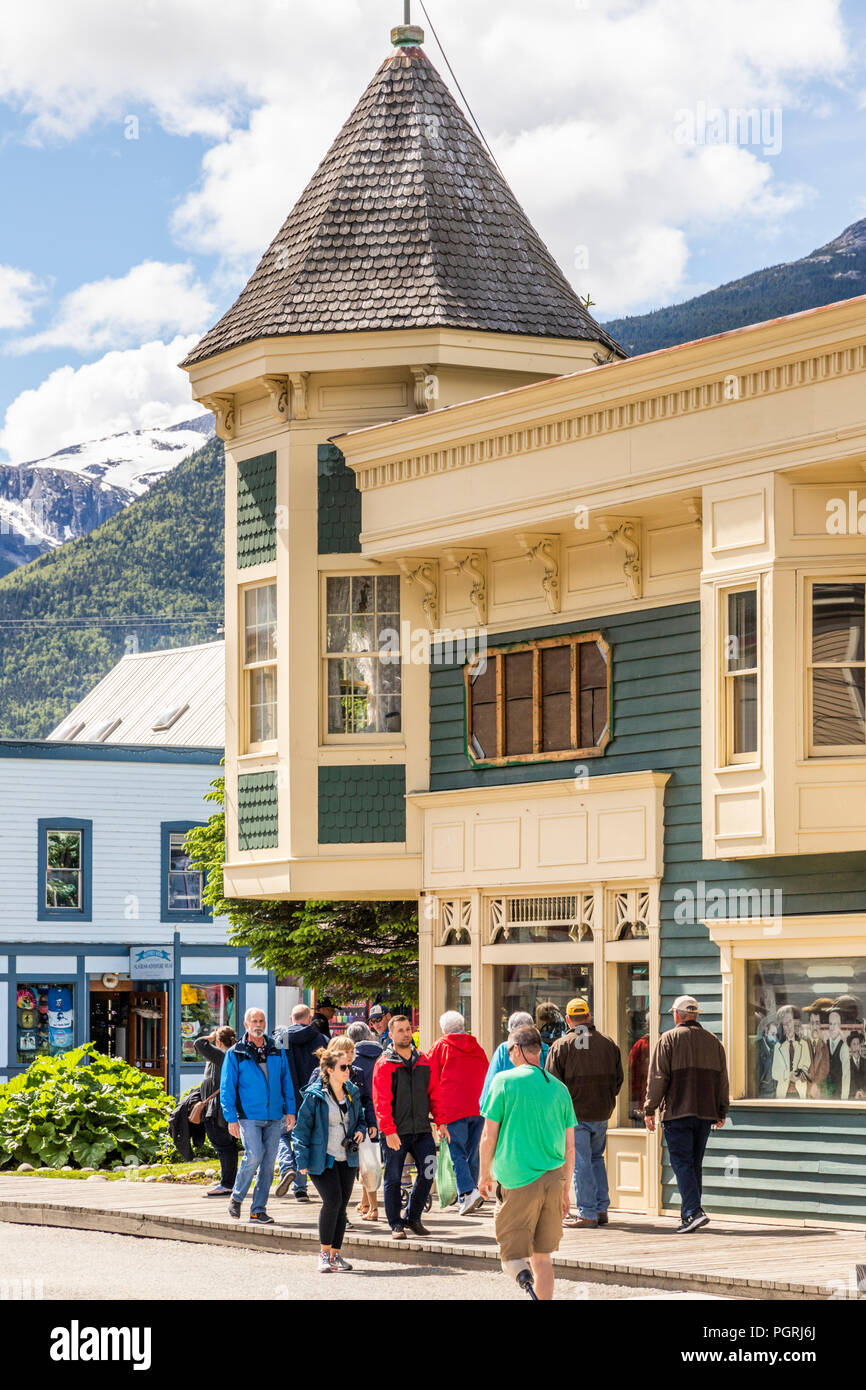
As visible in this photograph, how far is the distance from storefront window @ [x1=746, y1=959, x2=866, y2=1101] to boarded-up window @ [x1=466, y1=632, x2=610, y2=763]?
2865mm

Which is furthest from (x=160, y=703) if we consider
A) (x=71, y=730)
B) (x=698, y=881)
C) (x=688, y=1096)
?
(x=688, y=1096)

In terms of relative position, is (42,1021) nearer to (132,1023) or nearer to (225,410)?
(132,1023)

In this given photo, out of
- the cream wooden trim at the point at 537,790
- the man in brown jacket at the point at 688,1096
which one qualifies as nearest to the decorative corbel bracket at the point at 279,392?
the cream wooden trim at the point at 537,790

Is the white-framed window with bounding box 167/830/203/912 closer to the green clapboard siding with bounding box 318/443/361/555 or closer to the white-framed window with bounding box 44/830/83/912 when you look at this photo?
the white-framed window with bounding box 44/830/83/912

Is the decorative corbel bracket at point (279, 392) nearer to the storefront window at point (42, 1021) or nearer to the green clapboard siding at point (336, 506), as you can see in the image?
the green clapboard siding at point (336, 506)

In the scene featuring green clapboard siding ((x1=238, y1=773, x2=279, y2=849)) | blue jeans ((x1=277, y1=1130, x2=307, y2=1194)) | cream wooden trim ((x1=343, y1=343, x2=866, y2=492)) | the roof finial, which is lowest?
blue jeans ((x1=277, y1=1130, x2=307, y2=1194))

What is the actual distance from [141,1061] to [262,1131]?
85.9 ft

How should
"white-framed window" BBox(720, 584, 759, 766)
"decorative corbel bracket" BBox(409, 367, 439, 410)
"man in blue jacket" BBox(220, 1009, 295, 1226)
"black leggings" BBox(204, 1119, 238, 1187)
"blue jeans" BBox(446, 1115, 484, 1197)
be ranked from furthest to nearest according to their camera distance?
"decorative corbel bracket" BBox(409, 367, 439, 410), "black leggings" BBox(204, 1119, 238, 1187), "blue jeans" BBox(446, 1115, 484, 1197), "man in blue jacket" BBox(220, 1009, 295, 1226), "white-framed window" BBox(720, 584, 759, 766)

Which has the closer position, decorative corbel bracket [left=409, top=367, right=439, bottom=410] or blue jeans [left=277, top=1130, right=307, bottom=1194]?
blue jeans [left=277, top=1130, right=307, bottom=1194]

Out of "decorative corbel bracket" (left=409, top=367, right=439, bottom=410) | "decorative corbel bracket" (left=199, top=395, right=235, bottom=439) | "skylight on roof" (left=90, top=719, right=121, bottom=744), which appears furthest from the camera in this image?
"skylight on roof" (left=90, top=719, right=121, bottom=744)

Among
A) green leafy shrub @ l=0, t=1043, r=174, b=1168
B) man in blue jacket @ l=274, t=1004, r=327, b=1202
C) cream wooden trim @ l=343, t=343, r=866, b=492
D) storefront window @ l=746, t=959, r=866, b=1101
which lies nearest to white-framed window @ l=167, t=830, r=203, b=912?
green leafy shrub @ l=0, t=1043, r=174, b=1168

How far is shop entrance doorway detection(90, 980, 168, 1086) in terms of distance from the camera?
42.1 m

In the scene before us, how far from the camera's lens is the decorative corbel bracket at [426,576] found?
66.2 ft

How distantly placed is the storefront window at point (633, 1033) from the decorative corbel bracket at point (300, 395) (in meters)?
6.45
